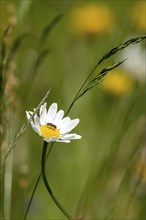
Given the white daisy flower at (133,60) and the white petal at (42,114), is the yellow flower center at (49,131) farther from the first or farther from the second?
the white daisy flower at (133,60)

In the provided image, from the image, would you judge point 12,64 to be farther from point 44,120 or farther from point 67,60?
point 67,60

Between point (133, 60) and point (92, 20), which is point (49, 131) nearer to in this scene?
point (133, 60)

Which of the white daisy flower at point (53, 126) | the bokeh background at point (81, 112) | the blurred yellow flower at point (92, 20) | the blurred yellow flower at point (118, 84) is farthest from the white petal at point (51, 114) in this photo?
the blurred yellow flower at point (92, 20)

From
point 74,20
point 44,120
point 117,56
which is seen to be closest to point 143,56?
point 117,56

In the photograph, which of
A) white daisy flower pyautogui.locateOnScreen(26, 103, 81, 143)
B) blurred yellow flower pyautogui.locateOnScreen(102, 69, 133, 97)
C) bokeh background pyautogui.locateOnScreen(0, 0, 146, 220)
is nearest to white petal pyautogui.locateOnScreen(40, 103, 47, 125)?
white daisy flower pyautogui.locateOnScreen(26, 103, 81, 143)

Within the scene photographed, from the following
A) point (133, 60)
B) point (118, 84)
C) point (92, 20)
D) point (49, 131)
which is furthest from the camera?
point (92, 20)

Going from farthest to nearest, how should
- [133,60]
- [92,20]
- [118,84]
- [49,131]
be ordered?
[92,20] → [133,60] → [118,84] → [49,131]

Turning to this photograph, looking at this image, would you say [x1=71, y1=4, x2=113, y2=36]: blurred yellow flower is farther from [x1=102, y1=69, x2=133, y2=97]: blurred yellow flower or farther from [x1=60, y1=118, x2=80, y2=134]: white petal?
[x1=60, y1=118, x2=80, y2=134]: white petal

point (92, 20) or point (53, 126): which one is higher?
point (92, 20)

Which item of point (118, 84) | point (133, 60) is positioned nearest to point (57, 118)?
point (118, 84)
